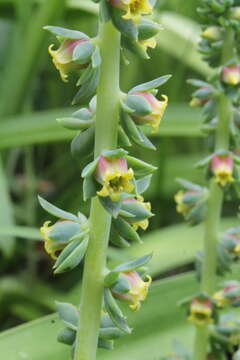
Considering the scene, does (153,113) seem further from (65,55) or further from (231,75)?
(231,75)

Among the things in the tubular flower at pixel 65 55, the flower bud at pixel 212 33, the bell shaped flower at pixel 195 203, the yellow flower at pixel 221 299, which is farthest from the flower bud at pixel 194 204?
the tubular flower at pixel 65 55

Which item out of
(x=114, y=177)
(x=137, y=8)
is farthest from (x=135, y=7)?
(x=114, y=177)

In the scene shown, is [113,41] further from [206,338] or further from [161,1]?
[161,1]

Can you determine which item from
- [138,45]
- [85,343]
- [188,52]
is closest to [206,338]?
[85,343]

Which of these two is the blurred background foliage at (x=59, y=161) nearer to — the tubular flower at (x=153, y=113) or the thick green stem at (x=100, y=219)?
the thick green stem at (x=100, y=219)

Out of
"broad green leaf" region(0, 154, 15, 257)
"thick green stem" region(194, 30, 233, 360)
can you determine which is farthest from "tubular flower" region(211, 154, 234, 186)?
"broad green leaf" region(0, 154, 15, 257)

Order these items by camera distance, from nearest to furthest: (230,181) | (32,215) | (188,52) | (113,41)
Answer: (113,41), (230,181), (32,215), (188,52)

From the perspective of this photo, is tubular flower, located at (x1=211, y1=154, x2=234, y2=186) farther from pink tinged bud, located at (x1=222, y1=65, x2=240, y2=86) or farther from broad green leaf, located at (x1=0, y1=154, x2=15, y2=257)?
broad green leaf, located at (x1=0, y1=154, x2=15, y2=257)
